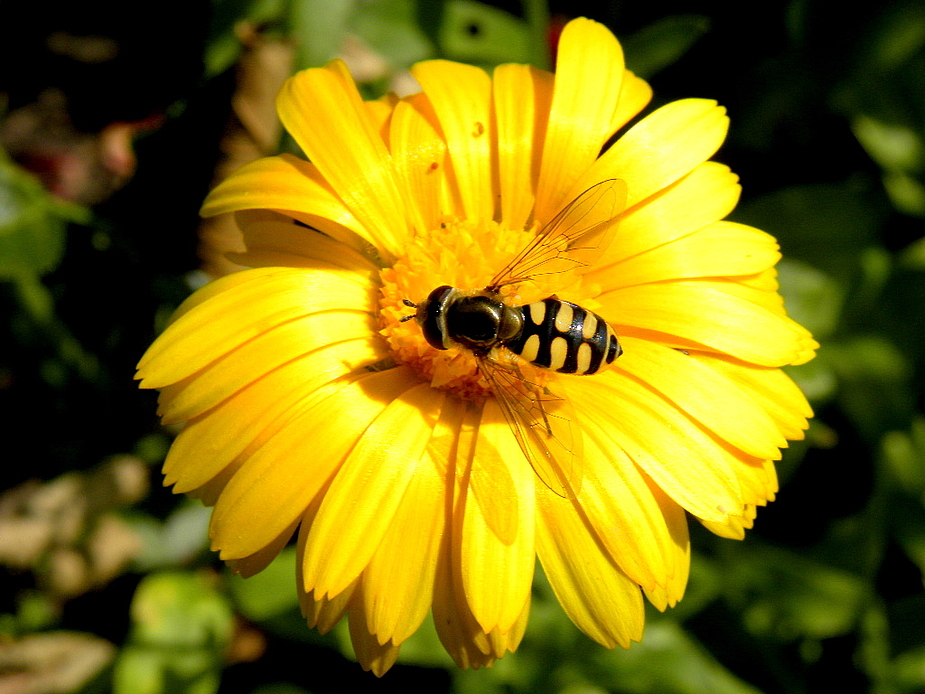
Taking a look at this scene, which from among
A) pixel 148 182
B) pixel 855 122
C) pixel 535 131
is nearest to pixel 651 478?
pixel 535 131

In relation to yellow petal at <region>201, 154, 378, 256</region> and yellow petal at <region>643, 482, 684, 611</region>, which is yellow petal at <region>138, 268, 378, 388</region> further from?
yellow petal at <region>643, 482, 684, 611</region>

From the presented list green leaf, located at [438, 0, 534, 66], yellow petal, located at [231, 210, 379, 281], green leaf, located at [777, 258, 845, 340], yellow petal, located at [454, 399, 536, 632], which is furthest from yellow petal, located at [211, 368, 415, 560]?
green leaf, located at [777, 258, 845, 340]

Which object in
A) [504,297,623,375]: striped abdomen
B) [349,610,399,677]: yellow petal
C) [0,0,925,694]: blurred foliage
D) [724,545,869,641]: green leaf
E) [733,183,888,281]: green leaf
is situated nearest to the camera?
[349,610,399,677]: yellow petal

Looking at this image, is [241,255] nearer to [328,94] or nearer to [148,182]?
[328,94]

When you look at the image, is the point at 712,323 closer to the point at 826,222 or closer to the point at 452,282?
the point at 452,282

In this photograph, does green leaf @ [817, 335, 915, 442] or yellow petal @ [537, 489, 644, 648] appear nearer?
yellow petal @ [537, 489, 644, 648]

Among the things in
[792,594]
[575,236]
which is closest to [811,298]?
[792,594]
